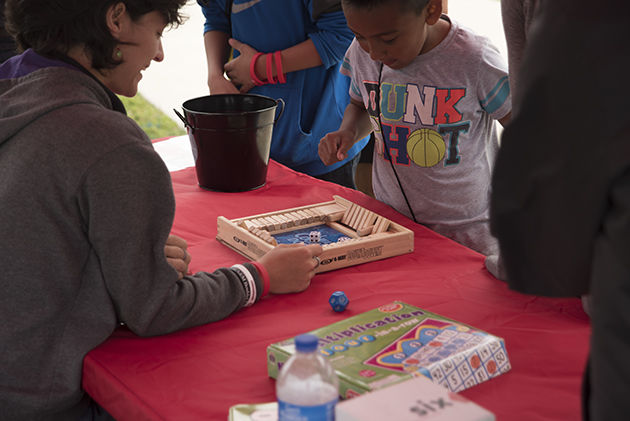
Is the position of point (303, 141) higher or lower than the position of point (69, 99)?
lower

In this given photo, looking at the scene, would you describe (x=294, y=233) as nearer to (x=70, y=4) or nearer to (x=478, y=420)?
(x=70, y=4)

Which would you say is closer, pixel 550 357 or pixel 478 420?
pixel 478 420

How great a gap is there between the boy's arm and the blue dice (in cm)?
68

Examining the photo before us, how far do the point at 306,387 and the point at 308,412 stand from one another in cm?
3

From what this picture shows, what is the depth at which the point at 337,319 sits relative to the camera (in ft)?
4.02

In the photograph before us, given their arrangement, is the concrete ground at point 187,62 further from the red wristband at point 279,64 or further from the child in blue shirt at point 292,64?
the red wristband at point 279,64

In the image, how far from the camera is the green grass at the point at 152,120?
5.84 m

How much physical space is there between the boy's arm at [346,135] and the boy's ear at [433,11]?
422 millimetres

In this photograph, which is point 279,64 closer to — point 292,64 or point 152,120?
point 292,64

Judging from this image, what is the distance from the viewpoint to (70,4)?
1.17 m

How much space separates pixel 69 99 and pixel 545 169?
87 centimetres

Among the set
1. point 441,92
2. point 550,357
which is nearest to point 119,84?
point 441,92

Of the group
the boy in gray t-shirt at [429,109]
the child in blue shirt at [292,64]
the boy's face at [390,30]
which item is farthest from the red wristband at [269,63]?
the boy's face at [390,30]

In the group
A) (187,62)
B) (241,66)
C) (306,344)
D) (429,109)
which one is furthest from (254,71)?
(187,62)
